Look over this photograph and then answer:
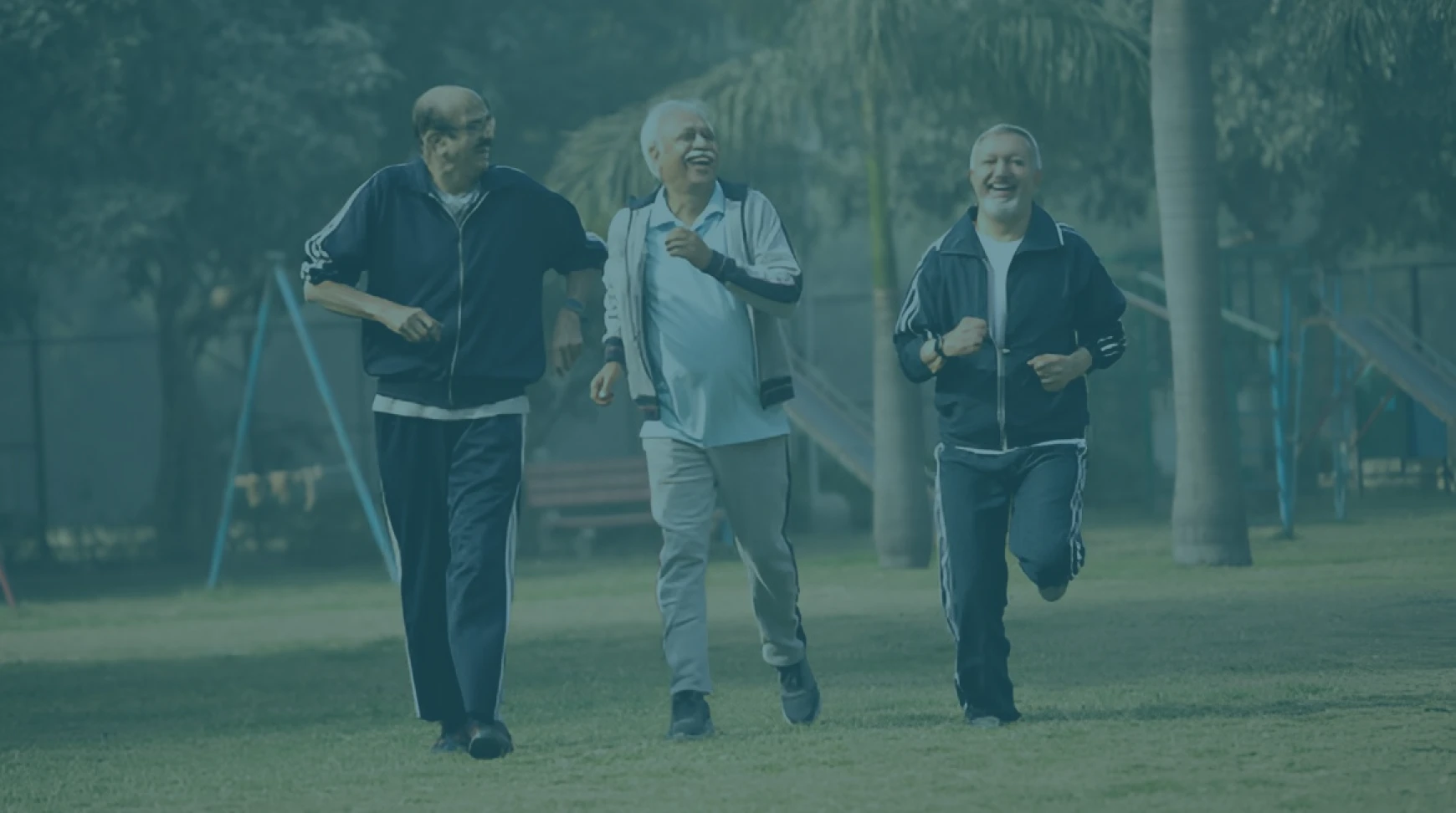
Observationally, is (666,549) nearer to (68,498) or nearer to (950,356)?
(950,356)

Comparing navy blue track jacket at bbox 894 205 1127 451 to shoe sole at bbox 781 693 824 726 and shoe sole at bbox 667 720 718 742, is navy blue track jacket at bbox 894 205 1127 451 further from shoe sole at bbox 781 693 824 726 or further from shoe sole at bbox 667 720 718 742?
shoe sole at bbox 667 720 718 742

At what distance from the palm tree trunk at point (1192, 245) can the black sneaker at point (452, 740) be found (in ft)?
29.8

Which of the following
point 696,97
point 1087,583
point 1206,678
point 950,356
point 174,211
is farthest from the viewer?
point 174,211

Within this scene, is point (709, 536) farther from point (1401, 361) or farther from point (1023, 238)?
point (1401, 361)

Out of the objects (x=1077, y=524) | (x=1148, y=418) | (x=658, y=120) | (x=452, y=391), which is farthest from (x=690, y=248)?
(x=1148, y=418)

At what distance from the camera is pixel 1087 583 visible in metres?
15.0

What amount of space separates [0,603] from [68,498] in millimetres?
13410

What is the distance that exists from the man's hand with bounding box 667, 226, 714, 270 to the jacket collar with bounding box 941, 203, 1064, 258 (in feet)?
2.66

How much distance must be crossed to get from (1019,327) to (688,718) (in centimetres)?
163

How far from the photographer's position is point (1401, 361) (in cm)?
2308

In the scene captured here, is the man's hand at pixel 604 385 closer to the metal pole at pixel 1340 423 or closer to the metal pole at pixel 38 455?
the metal pole at pixel 1340 423

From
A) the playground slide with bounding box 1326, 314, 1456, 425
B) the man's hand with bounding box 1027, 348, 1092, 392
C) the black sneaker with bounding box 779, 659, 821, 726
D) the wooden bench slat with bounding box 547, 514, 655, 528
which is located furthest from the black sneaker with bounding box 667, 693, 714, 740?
the playground slide with bounding box 1326, 314, 1456, 425

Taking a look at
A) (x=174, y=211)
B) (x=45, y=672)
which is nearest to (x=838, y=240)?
(x=174, y=211)

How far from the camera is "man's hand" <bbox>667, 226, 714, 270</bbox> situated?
7430mm
